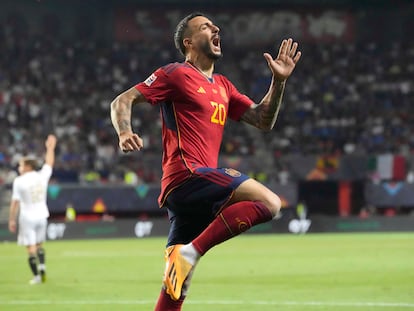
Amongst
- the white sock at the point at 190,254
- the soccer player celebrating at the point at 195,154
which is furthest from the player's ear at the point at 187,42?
the white sock at the point at 190,254

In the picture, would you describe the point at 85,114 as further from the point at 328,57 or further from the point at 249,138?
the point at 328,57

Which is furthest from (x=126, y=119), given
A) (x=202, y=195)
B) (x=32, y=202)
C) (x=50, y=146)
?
(x=32, y=202)

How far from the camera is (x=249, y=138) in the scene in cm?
3572

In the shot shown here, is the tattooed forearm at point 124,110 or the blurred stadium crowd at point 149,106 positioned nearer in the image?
the tattooed forearm at point 124,110

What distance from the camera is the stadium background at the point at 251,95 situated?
30.3 m

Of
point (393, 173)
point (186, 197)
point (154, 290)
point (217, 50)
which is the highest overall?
point (217, 50)

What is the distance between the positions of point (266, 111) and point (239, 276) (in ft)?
26.4

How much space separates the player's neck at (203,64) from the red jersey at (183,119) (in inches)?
5.7

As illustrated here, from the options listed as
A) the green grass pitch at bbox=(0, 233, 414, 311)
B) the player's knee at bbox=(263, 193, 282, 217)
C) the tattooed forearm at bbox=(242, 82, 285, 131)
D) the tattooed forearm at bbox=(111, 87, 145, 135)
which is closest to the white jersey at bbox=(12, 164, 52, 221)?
the green grass pitch at bbox=(0, 233, 414, 311)

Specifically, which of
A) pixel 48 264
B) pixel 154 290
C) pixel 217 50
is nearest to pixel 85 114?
pixel 48 264

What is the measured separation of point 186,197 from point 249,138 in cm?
2857

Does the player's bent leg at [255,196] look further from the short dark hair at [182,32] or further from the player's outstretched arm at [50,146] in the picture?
the player's outstretched arm at [50,146]

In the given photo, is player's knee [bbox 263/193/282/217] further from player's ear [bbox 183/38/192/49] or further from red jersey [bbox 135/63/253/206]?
player's ear [bbox 183/38/192/49]

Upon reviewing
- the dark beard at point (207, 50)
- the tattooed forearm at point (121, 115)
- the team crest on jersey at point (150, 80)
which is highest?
the dark beard at point (207, 50)
